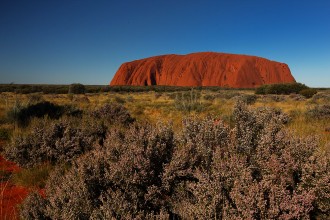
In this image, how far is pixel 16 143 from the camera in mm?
5656

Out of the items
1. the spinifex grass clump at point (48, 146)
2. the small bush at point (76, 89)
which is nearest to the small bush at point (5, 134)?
the spinifex grass clump at point (48, 146)

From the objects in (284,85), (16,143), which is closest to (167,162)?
(16,143)

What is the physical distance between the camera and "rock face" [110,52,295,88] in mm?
96188

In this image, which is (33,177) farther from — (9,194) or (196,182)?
(196,182)

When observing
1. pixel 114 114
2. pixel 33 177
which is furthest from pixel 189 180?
pixel 114 114

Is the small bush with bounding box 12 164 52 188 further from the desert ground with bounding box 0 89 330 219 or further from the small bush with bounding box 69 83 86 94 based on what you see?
the small bush with bounding box 69 83 86 94

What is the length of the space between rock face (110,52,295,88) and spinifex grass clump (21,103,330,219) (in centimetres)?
9192

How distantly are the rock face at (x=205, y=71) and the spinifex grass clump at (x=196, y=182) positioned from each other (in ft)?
302

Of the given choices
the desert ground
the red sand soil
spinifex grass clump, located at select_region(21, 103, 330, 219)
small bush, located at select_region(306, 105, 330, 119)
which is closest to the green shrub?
small bush, located at select_region(306, 105, 330, 119)

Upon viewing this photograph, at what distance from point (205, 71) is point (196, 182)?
332ft

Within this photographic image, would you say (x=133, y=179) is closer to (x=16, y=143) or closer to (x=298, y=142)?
(x=298, y=142)

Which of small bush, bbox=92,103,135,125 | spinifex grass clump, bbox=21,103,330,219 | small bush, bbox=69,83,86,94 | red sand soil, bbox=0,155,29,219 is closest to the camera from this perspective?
spinifex grass clump, bbox=21,103,330,219

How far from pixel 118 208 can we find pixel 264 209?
1.35 metres

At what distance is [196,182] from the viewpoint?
3.09m
